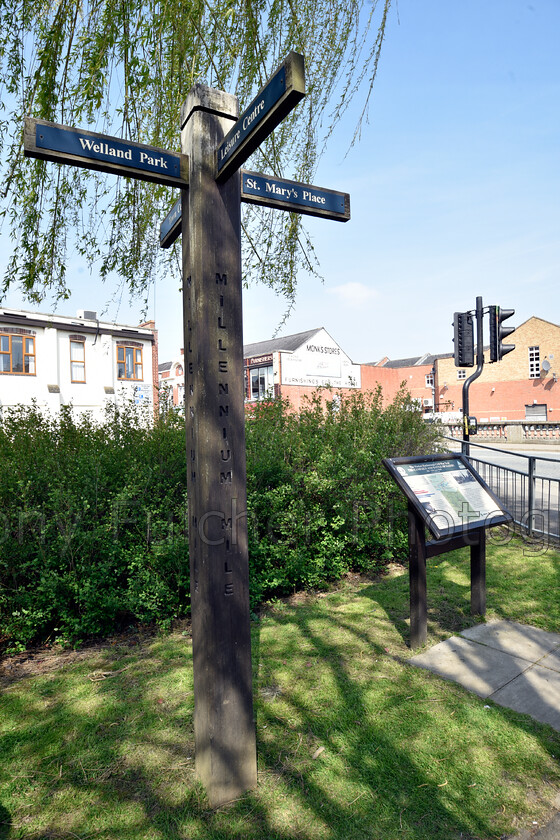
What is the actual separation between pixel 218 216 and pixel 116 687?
3230 mm

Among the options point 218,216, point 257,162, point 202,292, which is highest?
point 257,162

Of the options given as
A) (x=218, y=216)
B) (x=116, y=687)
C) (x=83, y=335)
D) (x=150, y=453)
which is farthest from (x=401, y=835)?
(x=83, y=335)

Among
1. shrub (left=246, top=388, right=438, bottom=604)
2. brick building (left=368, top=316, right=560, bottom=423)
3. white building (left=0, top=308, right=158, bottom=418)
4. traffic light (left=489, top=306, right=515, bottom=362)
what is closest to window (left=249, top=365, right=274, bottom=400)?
brick building (left=368, top=316, right=560, bottom=423)

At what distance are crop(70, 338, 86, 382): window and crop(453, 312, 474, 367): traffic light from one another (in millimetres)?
26215

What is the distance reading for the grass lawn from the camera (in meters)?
2.35

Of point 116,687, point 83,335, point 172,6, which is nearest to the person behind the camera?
point 172,6

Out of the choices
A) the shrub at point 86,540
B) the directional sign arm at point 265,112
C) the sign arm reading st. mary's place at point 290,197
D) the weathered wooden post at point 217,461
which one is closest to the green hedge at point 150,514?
the shrub at point 86,540

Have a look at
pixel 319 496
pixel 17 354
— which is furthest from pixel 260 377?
pixel 319 496

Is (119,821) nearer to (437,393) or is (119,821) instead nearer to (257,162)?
(257,162)

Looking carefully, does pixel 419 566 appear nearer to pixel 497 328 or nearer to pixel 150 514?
pixel 150 514

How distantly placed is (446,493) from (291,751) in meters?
2.37

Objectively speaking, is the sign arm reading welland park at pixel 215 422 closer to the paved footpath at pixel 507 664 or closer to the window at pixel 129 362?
the paved footpath at pixel 507 664

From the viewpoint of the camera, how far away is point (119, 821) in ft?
7.75

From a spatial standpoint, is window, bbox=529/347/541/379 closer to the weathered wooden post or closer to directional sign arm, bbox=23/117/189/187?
the weathered wooden post
